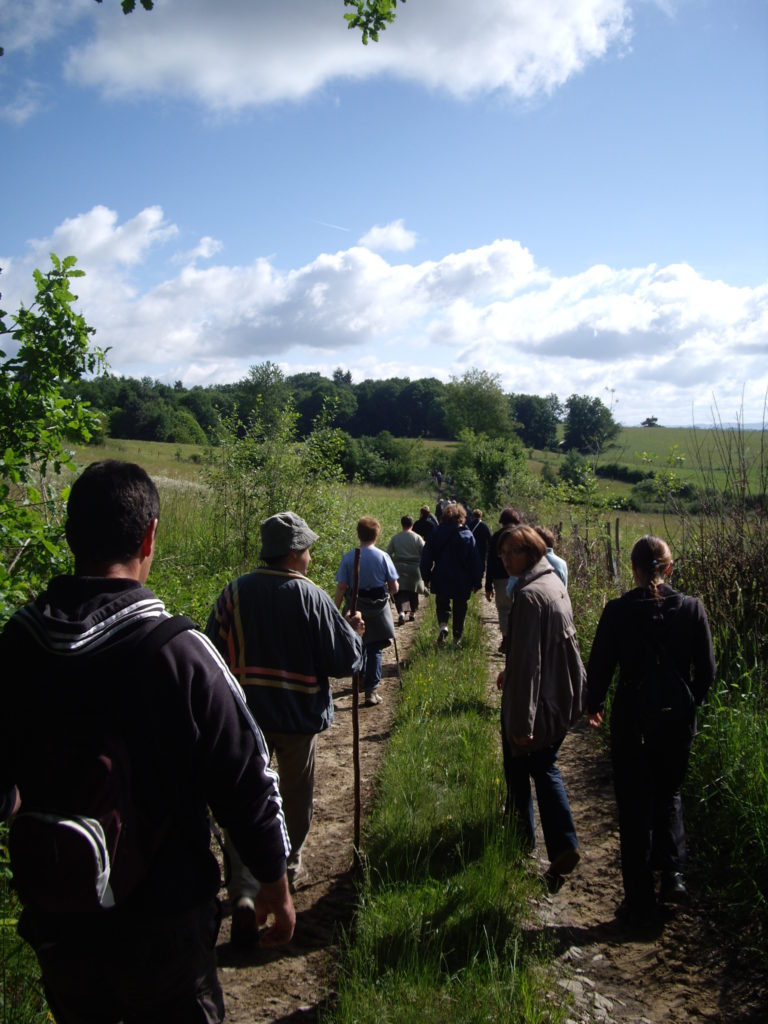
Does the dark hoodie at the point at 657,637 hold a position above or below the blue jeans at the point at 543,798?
above

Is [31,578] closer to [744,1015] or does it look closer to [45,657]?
[45,657]

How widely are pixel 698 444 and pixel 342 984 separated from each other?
5.67 meters

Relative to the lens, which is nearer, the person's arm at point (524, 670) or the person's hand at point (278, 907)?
the person's hand at point (278, 907)

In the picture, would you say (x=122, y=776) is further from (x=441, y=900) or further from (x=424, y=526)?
(x=424, y=526)

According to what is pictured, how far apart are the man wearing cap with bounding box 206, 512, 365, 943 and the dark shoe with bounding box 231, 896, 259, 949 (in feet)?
0.49

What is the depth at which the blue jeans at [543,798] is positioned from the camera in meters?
4.34

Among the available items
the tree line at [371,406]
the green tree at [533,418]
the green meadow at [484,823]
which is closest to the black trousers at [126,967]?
the green meadow at [484,823]

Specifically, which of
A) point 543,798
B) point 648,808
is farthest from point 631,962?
point 543,798

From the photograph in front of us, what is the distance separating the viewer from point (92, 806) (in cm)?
176

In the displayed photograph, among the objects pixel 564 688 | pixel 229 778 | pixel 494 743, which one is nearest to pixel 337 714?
pixel 494 743

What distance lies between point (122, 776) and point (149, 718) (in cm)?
14

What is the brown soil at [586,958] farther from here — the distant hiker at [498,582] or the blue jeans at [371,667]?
the distant hiker at [498,582]

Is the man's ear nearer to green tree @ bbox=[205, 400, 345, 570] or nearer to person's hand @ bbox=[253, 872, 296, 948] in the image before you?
person's hand @ bbox=[253, 872, 296, 948]

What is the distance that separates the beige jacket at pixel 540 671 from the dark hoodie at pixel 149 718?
258cm
